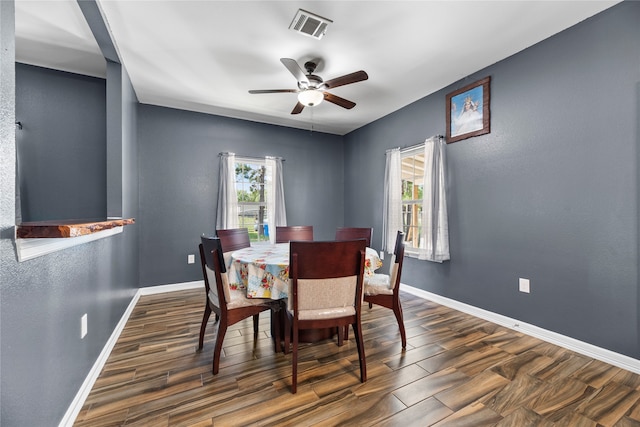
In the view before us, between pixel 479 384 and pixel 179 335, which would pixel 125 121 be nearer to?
pixel 179 335

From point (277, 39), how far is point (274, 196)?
8.15ft

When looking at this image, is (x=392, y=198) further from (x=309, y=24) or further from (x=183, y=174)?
(x=183, y=174)

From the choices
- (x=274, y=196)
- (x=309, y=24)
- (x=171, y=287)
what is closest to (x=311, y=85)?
(x=309, y=24)

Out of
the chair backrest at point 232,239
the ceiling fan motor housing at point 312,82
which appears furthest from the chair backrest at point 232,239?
the ceiling fan motor housing at point 312,82

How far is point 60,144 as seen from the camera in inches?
112

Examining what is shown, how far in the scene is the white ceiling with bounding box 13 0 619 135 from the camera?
2057 mm

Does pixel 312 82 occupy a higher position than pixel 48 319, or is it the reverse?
pixel 312 82

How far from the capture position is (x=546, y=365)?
2.01 metres

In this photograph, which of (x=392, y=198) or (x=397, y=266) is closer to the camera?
(x=397, y=266)

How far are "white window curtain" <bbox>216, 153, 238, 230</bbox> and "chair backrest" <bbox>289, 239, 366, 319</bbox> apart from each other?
103 inches

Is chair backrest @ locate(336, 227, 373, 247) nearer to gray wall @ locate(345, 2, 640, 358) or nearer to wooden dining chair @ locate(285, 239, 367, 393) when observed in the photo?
gray wall @ locate(345, 2, 640, 358)

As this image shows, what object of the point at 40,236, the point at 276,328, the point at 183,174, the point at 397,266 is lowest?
the point at 276,328

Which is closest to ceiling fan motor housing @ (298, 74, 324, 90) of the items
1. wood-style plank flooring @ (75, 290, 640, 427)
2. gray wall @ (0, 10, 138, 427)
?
gray wall @ (0, 10, 138, 427)

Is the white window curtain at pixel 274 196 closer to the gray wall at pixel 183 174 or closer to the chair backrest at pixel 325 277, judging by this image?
the gray wall at pixel 183 174
